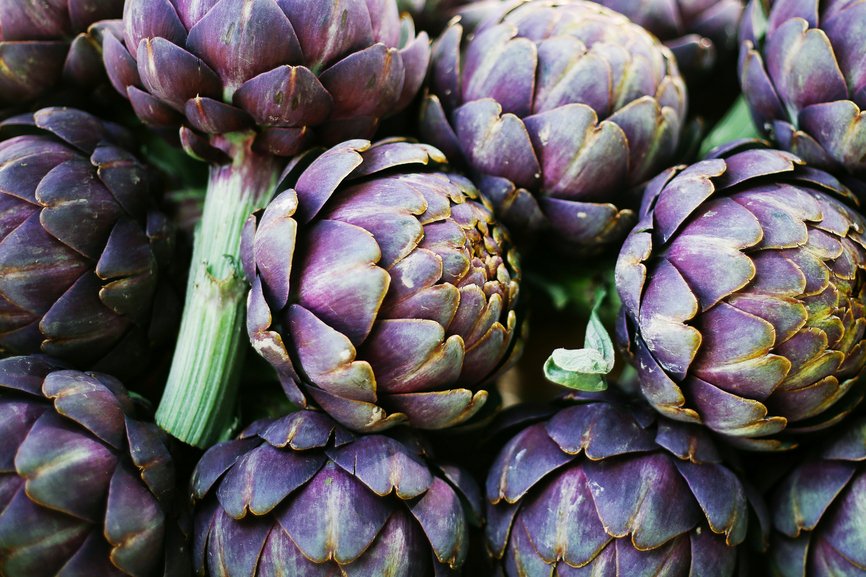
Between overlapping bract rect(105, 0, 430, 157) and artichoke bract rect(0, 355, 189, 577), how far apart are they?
0.42 m

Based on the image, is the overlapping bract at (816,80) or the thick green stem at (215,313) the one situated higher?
the overlapping bract at (816,80)

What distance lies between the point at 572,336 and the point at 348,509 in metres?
0.78

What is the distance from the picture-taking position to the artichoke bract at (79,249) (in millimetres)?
1105

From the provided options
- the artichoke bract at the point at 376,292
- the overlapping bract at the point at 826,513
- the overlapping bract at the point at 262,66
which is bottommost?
the overlapping bract at the point at 826,513

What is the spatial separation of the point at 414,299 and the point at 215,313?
35 centimetres

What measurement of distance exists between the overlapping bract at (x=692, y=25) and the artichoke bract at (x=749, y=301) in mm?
479

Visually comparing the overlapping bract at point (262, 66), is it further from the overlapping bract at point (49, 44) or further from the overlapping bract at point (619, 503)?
the overlapping bract at point (619, 503)

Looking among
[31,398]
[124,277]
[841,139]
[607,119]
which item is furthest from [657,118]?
[31,398]

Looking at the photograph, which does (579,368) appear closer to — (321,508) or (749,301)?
(749,301)

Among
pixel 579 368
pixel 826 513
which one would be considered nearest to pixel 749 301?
pixel 579 368

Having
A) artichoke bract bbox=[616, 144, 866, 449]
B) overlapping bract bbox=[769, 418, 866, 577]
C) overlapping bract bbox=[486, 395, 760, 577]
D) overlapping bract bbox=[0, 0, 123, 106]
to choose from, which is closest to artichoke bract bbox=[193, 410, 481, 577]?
overlapping bract bbox=[486, 395, 760, 577]

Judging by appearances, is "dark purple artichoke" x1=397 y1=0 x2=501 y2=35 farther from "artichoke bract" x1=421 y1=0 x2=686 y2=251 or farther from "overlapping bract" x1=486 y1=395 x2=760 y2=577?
"overlapping bract" x1=486 y1=395 x2=760 y2=577

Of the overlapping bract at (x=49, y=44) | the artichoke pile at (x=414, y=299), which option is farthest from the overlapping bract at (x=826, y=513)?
the overlapping bract at (x=49, y=44)

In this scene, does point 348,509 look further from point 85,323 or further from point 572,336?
point 572,336
